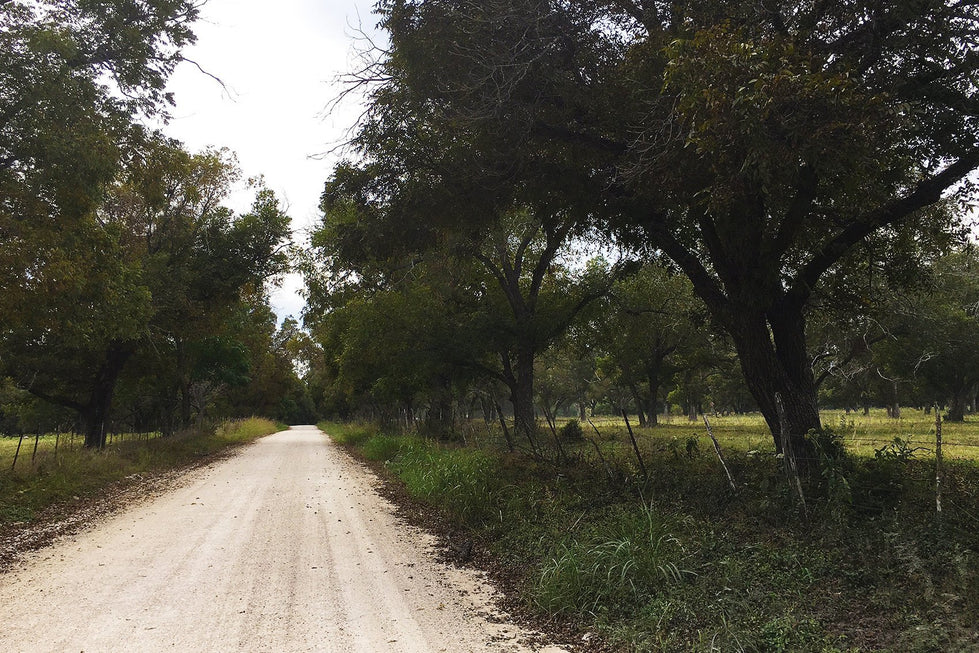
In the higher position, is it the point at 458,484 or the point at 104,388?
the point at 104,388

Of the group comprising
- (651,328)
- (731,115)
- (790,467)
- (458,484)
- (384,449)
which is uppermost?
(651,328)

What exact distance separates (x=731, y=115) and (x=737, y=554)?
395 cm

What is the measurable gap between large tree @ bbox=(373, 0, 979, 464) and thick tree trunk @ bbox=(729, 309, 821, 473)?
0.03 metres

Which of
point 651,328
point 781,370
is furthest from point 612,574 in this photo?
point 651,328

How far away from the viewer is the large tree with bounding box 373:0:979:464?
5359 millimetres

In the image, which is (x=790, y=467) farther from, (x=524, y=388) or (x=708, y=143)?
(x=524, y=388)

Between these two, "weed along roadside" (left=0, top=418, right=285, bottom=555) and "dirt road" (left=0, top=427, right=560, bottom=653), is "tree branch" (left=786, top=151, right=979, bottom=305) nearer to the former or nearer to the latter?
"dirt road" (left=0, top=427, right=560, bottom=653)

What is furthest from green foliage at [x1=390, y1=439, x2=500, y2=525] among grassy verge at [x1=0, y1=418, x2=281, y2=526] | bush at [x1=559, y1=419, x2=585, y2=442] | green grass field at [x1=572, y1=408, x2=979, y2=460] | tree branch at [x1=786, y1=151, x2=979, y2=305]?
bush at [x1=559, y1=419, x2=585, y2=442]

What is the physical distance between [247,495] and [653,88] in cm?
992

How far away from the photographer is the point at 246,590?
5.40 m

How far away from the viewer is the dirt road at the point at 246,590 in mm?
4297

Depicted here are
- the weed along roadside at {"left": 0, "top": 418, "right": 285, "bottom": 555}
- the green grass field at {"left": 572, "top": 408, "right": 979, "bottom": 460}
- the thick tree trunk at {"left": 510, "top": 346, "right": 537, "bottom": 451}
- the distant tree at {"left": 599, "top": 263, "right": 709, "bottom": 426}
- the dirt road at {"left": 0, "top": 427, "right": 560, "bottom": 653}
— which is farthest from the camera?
the distant tree at {"left": 599, "top": 263, "right": 709, "bottom": 426}

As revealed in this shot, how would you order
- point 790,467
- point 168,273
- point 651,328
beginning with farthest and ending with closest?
point 651,328 < point 168,273 < point 790,467

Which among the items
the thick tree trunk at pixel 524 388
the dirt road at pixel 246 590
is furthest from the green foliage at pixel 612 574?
the thick tree trunk at pixel 524 388
